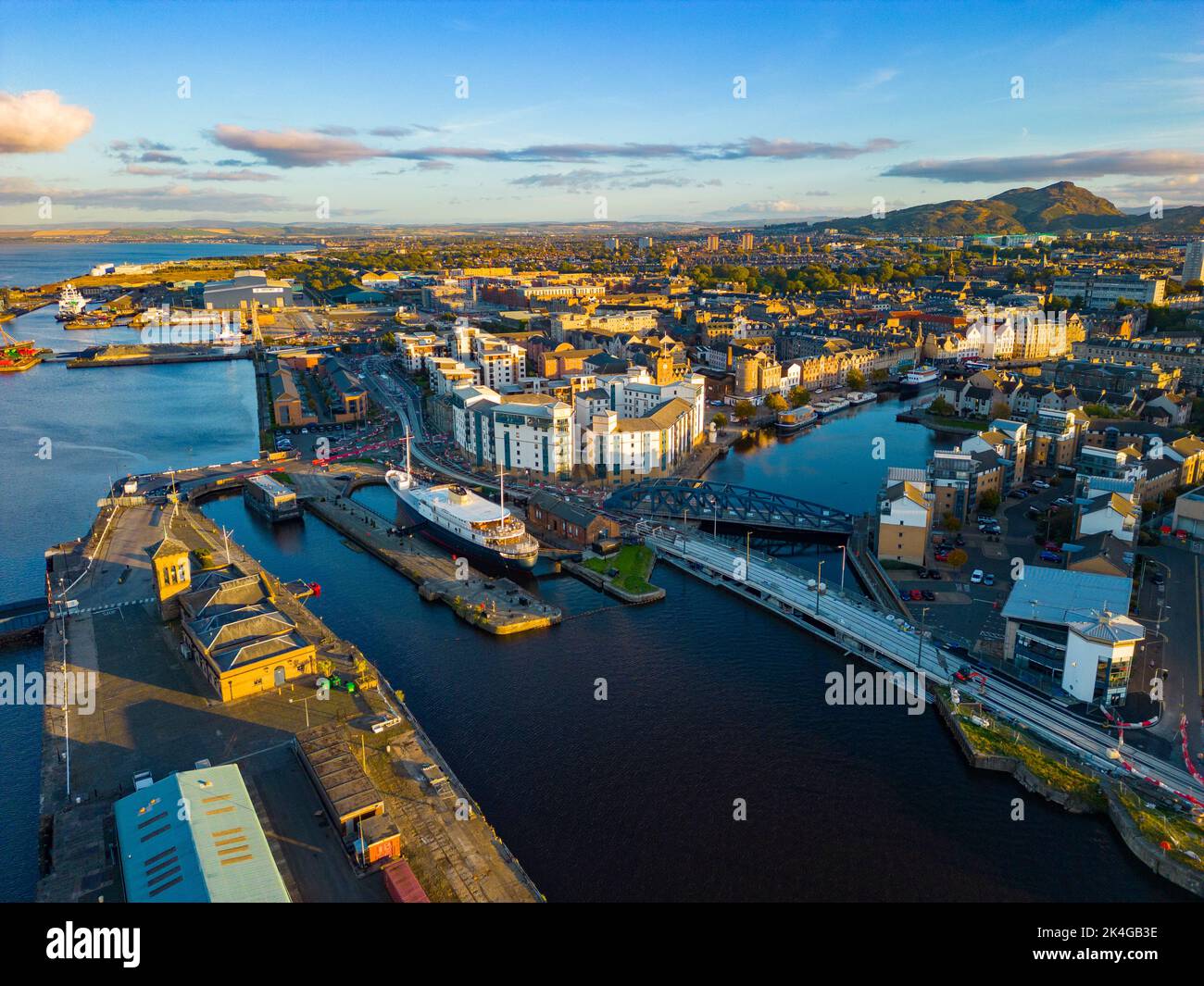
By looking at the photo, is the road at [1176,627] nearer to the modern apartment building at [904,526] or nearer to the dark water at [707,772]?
the dark water at [707,772]

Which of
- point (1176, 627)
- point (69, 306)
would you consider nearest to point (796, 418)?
point (1176, 627)

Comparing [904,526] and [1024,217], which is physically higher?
[1024,217]

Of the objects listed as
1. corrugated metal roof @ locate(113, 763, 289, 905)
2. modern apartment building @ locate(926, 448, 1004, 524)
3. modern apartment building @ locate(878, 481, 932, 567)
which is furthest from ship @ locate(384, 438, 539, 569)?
modern apartment building @ locate(926, 448, 1004, 524)

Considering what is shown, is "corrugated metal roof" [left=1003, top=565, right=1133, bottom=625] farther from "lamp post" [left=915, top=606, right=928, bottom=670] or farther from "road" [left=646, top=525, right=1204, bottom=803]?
"lamp post" [left=915, top=606, right=928, bottom=670]

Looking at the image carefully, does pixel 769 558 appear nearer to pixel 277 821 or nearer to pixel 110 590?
pixel 277 821

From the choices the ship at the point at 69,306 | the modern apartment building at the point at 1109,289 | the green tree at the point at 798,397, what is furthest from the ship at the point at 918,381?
the ship at the point at 69,306

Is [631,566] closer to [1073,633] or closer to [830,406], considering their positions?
[1073,633]
